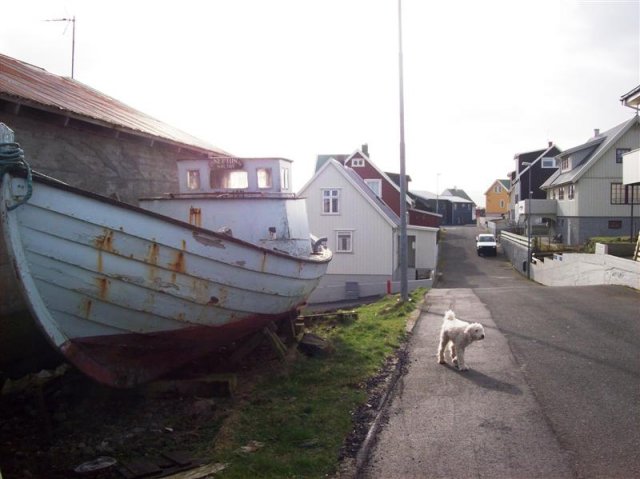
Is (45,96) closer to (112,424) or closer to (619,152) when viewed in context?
(112,424)

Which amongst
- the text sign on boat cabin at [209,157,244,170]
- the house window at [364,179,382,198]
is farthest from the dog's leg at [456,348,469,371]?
the house window at [364,179,382,198]

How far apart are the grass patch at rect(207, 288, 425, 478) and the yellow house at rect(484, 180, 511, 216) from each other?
79388mm

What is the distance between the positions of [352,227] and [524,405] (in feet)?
86.8

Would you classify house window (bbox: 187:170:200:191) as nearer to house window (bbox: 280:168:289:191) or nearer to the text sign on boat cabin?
the text sign on boat cabin

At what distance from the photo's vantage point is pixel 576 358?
8070 millimetres

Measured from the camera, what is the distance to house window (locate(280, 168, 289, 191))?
9.41 metres

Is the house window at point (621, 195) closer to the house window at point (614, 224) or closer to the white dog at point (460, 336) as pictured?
the house window at point (614, 224)

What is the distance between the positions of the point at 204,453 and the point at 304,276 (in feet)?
13.2

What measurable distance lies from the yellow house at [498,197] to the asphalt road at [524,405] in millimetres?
75893

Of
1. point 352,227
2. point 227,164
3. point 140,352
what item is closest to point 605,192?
point 352,227

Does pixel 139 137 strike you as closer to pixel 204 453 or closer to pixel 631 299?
pixel 204 453

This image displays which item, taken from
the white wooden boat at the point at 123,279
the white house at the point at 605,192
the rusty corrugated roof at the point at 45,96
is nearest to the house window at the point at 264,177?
the white wooden boat at the point at 123,279

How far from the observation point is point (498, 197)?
279 feet

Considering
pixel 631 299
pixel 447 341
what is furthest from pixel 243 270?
pixel 631 299
